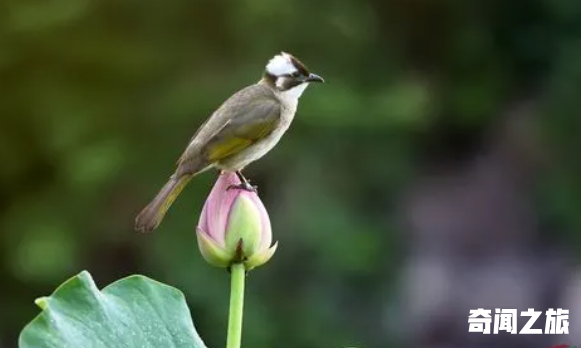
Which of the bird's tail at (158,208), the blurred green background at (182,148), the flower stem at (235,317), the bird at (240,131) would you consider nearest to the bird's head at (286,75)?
the bird at (240,131)

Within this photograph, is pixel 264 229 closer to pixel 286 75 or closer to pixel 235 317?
pixel 235 317

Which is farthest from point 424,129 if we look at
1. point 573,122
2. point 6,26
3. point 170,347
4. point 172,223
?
point 170,347

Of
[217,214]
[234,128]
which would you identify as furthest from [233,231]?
[234,128]

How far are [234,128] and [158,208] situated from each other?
0.11 m

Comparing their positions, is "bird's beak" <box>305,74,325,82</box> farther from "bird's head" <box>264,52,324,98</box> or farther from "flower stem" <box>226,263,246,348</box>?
"flower stem" <box>226,263,246,348</box>

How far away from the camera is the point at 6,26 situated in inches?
151

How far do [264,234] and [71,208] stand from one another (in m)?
3.17

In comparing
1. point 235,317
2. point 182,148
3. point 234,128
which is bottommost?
point 235,317

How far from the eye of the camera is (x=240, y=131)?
948 millimetres

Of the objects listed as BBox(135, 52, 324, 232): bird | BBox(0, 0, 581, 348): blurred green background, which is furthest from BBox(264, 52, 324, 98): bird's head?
BBox(0, 0, 581, 348): blurred green background

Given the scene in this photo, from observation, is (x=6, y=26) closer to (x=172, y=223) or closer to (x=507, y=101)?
(x=172, y=223)

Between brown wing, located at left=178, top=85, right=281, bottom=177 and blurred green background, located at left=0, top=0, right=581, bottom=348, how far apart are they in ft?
8.69

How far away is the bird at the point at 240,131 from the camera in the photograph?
0.89 meters

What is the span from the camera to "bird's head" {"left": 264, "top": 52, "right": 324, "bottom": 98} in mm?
1016
